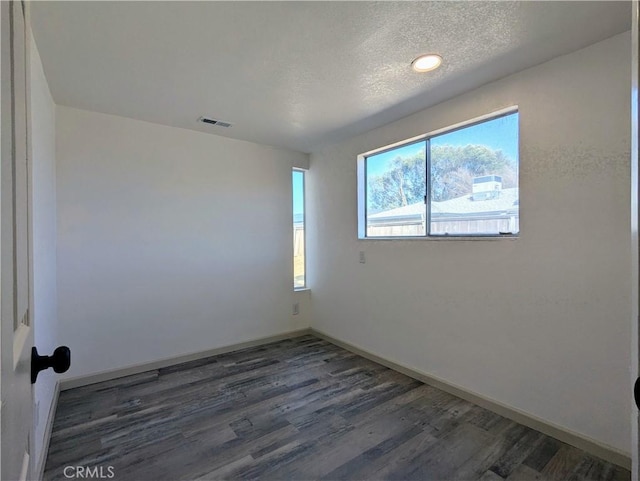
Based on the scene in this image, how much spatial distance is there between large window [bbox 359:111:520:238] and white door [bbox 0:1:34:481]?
8.28 feet

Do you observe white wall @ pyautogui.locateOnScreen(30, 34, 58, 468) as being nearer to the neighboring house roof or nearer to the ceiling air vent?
the ceiling air vent

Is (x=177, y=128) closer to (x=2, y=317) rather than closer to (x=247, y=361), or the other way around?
(x=247, y=361)

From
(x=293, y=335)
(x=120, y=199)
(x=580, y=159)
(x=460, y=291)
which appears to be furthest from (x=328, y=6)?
(x=293, y=335)

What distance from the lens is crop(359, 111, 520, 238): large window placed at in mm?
2260

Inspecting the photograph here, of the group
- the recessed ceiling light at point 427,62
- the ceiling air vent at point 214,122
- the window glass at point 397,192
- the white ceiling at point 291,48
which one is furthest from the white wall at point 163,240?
the recessed ceiling light at point 427,62

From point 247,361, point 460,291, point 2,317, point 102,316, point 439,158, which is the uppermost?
point 439,158

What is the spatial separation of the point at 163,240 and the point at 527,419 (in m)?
3.36

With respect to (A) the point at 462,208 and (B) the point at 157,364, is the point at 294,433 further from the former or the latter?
(A) the point at 462,208

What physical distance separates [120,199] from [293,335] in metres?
2.48

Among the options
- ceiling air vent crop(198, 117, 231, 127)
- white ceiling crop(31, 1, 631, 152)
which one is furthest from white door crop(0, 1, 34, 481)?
ceiling air vent crop(198, 117, 231, 127)

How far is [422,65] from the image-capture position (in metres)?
2.00

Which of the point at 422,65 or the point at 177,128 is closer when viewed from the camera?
the point at 422,65
